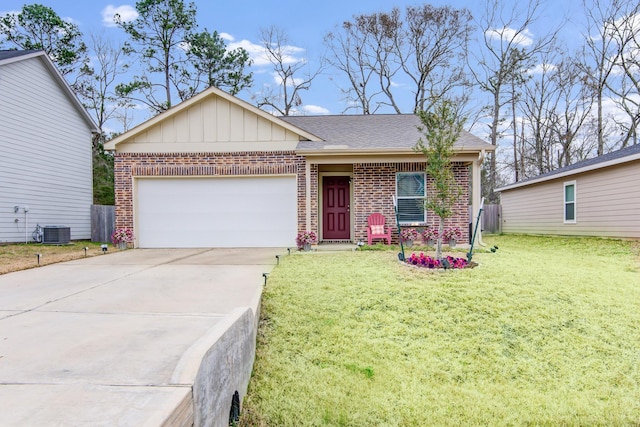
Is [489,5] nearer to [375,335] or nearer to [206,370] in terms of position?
[375,335]

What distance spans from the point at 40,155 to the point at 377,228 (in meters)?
10.5

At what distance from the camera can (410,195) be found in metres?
10.2

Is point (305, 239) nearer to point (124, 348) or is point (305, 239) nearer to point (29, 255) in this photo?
point (29, 255)

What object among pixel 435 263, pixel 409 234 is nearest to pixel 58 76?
pixel 409 234

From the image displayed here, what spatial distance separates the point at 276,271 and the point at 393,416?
139 inches

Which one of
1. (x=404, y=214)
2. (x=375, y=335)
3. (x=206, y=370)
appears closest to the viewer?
(x=206, y=370)

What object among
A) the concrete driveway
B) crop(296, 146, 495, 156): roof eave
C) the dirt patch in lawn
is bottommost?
the concrete driveway

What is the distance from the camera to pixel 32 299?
4.43 meters

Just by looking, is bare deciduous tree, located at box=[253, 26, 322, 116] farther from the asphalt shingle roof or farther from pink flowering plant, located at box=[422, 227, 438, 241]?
pink flowering plant, located at box=[422, 227, 438, 241]

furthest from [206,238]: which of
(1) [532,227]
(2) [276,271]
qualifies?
(1) [532,227]

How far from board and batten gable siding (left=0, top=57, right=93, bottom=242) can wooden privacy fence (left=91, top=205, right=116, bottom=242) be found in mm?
243

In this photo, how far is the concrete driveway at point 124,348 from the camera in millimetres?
1855

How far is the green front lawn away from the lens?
10.1 ft

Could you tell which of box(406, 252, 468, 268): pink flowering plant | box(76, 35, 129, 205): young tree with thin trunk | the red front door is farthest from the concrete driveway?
box(76, 35, 129, 205): young tree with thin trunk
